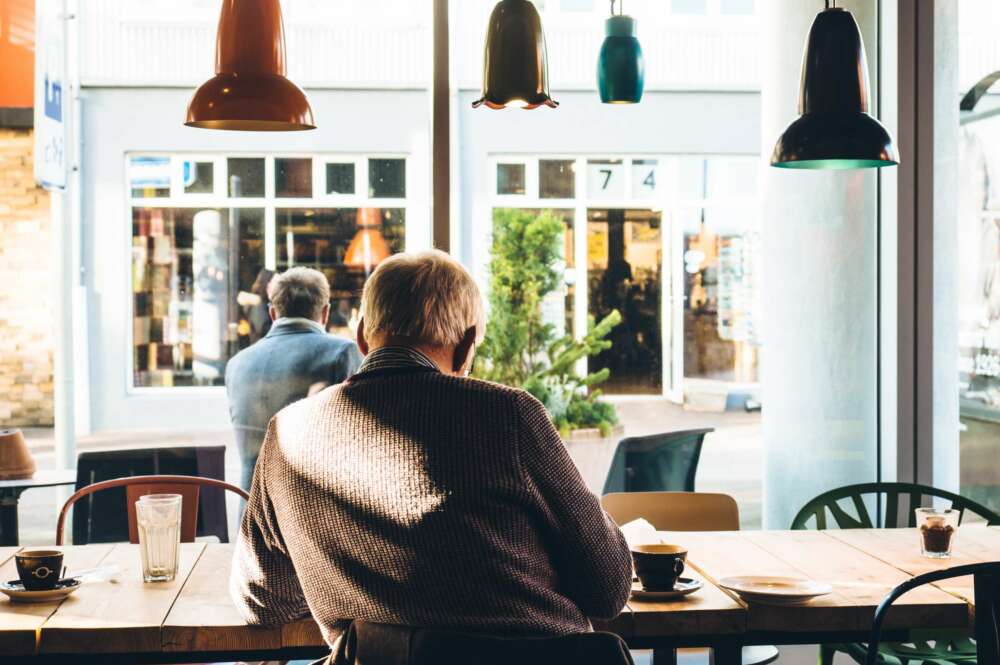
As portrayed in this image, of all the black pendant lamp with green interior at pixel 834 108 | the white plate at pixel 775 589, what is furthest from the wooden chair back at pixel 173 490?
the black pendant lamp with green interior at pixel 834 108

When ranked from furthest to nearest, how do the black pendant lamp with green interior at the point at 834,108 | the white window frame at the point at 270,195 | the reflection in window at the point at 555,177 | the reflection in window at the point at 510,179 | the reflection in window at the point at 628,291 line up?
the reflection in window at the point at 555,177 → the reflection in window at the point at 510,179 → the reflection in window at the point at 628,291 → the white window frame at the point at 270,195 → the black pendant lamp with green interior at the point at 834,108

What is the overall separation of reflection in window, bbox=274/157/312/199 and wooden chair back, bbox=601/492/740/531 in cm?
250

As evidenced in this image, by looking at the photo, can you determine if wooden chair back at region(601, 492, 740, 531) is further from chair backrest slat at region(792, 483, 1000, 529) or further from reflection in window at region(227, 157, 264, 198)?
reflection in window at region(227, 157, 264, 198)

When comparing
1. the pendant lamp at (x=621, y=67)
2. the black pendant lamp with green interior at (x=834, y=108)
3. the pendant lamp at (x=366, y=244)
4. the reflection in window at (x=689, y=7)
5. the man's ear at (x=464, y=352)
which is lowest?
the man's ear at (x=464, y=352)

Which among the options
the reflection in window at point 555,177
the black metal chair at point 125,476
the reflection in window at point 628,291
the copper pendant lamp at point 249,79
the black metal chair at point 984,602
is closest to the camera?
the black metal chair at point 984,602

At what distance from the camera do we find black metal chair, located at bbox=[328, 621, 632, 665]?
1.63 meters

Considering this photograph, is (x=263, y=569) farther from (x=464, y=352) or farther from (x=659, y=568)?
(x=659, y=568)

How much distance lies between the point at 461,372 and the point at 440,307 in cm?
14

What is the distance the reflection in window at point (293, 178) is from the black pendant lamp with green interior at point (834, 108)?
9.58 feet

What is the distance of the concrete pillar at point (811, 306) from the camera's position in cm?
413

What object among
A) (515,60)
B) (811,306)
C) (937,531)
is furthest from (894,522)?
(515,60)

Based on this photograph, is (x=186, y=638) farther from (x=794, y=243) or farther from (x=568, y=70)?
(x=568, y=70)

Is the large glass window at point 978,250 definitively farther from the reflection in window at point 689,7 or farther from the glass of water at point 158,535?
the glass of water at point 158,535

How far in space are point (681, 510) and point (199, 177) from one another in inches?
115
